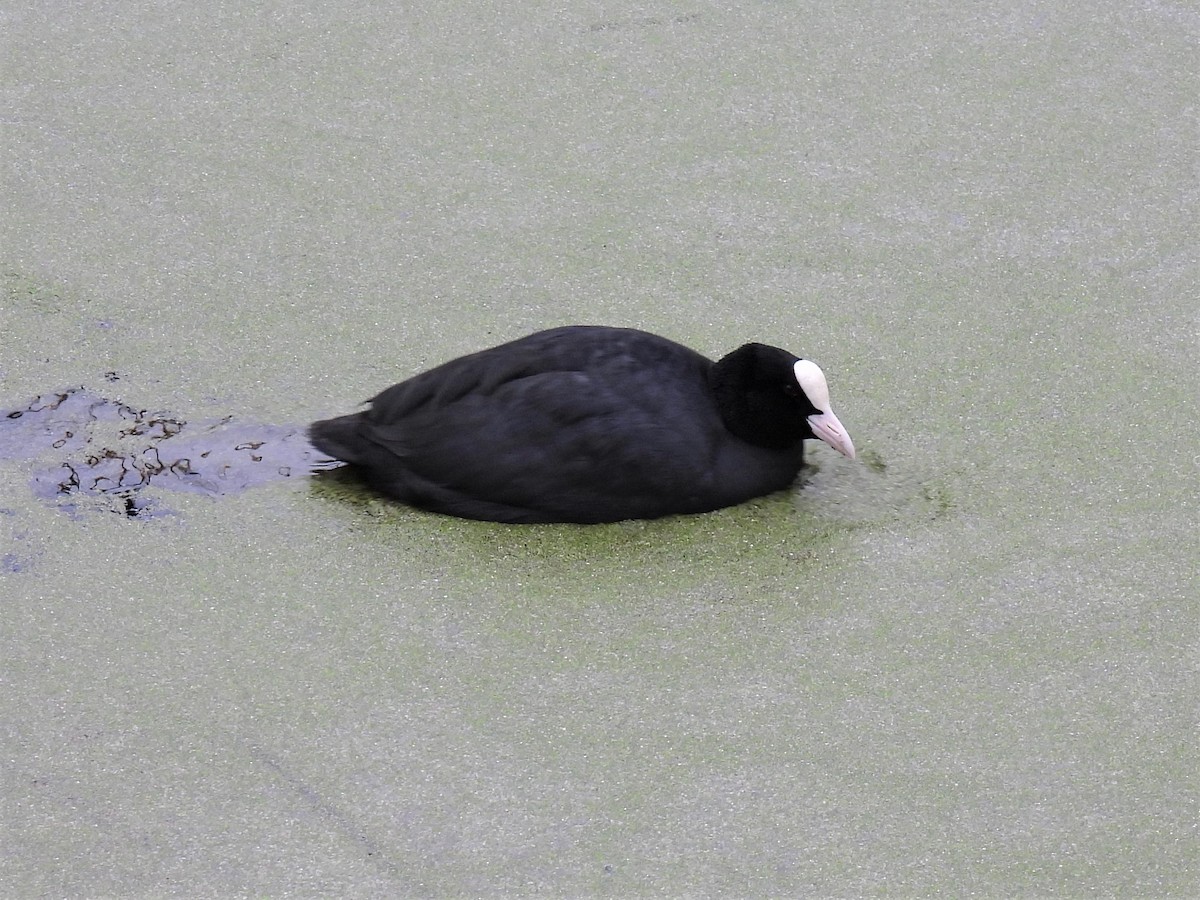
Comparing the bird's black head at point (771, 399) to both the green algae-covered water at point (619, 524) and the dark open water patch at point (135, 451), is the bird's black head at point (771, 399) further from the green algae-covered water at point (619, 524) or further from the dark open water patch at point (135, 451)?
the dark open water patch at point (135, 451)

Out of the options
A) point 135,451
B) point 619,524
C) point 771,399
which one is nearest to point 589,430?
point 619,524

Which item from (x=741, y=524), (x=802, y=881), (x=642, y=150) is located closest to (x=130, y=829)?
(x=802, y=881)

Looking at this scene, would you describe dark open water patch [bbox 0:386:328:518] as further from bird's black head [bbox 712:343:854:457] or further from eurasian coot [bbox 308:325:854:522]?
bird's black head [bbox 712:343:854:457]

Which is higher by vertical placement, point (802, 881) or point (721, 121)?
point (721, 121)

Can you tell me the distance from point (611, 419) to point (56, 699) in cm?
103

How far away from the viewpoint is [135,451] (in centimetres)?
314

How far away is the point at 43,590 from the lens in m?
2.81

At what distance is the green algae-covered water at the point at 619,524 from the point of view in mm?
2404

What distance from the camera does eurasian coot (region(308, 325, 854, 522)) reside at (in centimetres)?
290

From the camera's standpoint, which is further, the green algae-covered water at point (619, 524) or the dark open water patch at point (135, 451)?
the dark open water patch at point (135, 451)

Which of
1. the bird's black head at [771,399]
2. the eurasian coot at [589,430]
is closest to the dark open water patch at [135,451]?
the eurasian coot at [589,430]

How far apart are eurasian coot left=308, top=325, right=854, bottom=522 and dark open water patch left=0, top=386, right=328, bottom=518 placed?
0.50ft

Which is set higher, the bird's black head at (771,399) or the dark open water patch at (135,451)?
the bird's black head at (771,399)

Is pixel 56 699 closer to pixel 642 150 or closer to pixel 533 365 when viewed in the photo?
pixel 533 365
